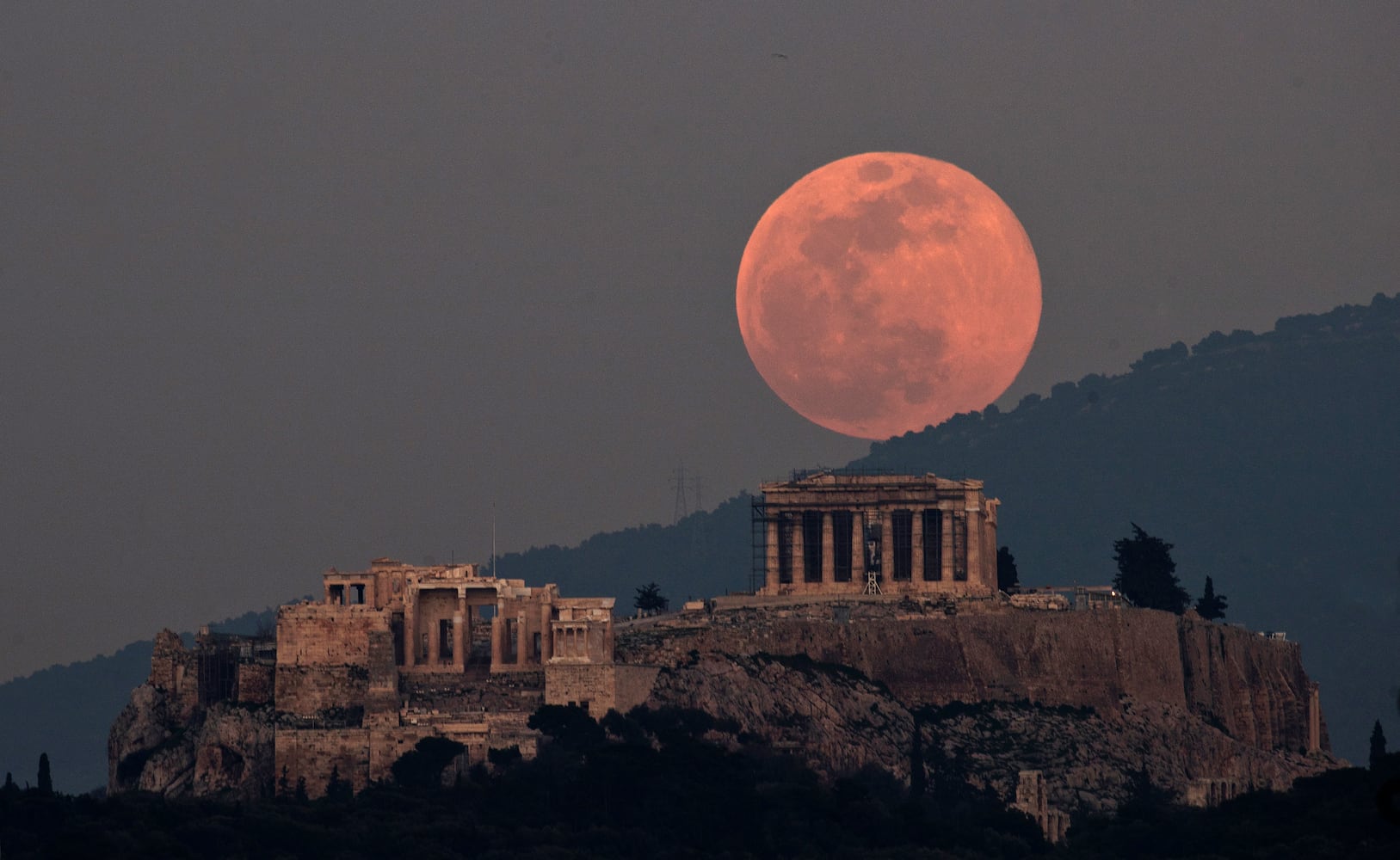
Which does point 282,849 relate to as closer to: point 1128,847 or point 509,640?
point 509,640

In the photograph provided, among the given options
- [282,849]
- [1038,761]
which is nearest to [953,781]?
[1038,761]

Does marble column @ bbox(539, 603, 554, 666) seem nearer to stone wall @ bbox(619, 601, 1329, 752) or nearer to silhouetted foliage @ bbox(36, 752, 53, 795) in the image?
stone wall @ bbox(619, 601, 1329, 752)

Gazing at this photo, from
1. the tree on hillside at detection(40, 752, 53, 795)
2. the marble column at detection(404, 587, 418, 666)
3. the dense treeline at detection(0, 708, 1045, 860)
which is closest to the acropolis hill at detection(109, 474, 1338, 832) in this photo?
the marble column at detection(404, 587, 418, 666)

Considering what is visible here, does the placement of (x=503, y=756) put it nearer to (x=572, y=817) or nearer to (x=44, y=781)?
(x=572, y=817)

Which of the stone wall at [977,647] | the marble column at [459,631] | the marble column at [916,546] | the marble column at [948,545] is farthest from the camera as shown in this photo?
the marble column at [948,545]

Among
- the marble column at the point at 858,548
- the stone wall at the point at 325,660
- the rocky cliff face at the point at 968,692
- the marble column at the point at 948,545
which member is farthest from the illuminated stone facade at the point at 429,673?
the marble column at the point at 948,545

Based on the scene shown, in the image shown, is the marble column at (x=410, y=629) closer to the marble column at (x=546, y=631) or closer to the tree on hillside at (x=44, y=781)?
the marble column at (x=546, y=631)

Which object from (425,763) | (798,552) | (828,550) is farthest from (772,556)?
(425,763)
